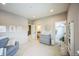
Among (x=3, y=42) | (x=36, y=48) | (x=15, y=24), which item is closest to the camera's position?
(x=3, y=42)

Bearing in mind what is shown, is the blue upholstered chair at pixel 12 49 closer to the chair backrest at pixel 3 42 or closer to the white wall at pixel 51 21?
the chair backrest at pixel 3 42

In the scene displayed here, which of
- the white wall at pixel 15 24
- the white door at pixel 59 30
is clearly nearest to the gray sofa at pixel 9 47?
the white wall at pixel 15 24

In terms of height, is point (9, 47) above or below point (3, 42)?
below

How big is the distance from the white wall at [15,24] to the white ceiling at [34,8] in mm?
115

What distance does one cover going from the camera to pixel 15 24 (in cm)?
258

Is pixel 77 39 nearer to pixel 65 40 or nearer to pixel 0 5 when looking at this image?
pixel 65 40

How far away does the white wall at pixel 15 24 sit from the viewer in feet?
7.95

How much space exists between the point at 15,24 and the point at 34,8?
1.99 feet

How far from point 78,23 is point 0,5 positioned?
1.84 m

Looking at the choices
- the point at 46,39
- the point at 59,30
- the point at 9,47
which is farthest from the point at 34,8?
the point at 9,47

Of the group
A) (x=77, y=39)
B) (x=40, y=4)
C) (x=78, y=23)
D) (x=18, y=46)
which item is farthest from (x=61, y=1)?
(x=18, y=46)

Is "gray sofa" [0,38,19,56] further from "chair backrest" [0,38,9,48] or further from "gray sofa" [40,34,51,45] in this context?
"gray sofa" [40,34,51,45]

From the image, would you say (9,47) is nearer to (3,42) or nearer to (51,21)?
(3,42)

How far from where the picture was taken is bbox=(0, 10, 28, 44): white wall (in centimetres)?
242
